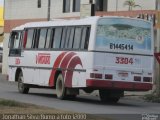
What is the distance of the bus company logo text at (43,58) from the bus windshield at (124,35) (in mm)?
3650

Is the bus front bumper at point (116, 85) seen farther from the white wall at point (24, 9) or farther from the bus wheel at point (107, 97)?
the white wall at point (24, 9)

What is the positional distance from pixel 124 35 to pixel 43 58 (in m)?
4.43

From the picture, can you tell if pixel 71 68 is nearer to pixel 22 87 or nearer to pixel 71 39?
pixel 71 39

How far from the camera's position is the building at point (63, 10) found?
127 feet

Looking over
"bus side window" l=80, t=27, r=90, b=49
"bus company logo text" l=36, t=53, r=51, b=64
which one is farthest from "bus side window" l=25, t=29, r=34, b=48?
"bus side window" l=80, t=27, r=90, b=49

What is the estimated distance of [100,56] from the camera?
934 inches

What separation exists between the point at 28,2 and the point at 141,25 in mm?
28730

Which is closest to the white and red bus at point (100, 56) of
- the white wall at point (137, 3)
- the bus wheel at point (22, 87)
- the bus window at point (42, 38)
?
the bus window at point (42, 38)

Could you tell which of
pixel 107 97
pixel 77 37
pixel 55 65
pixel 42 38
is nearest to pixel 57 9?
pixel 42 38

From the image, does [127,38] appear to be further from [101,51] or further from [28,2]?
[28,2]

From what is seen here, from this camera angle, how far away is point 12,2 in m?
54.9

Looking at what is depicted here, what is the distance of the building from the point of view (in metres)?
38.7

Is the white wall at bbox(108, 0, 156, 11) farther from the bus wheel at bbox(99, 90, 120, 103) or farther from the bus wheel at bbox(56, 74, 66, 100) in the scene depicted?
the bus wheel at bbox(56, 74, 66, 100)

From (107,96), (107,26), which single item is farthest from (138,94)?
→ (107,26)
